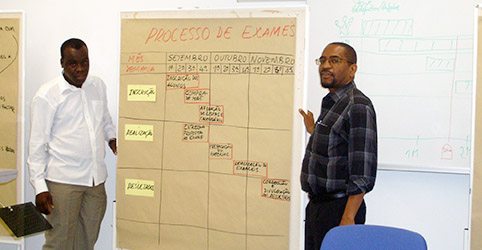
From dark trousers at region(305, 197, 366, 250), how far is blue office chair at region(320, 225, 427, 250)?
485mm

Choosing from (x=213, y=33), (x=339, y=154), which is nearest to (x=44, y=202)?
(x=213, y=33)

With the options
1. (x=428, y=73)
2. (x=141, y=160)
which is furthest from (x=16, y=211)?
(x=428, y=73)

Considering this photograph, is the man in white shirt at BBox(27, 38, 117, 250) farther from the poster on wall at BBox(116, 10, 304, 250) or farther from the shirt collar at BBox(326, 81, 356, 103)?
the shirt collar at BBox(326, 81, 356, 103)

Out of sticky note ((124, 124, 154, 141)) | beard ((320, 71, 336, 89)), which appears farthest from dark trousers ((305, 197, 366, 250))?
sticky note ((124, 124, 154, 141))

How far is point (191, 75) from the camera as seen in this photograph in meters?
2.79

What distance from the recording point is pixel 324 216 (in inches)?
90.8

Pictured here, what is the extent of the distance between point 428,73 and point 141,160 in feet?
5.85

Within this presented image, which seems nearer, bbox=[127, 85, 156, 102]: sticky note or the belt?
the belt

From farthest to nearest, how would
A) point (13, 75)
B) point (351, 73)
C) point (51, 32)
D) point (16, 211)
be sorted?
point (51, 32), point (13, 75), point (16, 211), point (351, 73)

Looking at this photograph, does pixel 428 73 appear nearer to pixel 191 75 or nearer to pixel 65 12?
pixel 191 75

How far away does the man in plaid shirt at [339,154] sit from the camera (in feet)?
6.98

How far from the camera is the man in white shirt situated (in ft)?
8.97

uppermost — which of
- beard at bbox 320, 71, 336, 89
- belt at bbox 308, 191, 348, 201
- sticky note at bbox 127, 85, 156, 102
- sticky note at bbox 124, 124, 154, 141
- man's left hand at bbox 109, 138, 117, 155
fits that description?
beard at bbox 320, 71, 336, 89

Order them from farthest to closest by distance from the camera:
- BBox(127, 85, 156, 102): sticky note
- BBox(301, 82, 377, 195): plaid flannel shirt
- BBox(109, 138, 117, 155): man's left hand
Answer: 1. BBox(109, 138, 117, 155): man's left hand
2. BBox(127, 85, 156, 102): sticky note
3. BBox(301, 82, 377, 195): plaid flannel shirt
